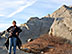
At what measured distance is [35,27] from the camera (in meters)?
31.6

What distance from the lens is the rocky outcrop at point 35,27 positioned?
30.5 metres

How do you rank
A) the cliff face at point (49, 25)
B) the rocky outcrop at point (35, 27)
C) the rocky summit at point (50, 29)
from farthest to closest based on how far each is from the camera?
the rocky outcrop at point (35, 27)
the cliff face at point (49, 25)
the rocky summit at point (50, 29)

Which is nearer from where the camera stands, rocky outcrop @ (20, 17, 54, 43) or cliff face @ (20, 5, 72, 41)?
cliff face @ (20, 5, 72, 41)

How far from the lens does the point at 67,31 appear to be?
926 inches

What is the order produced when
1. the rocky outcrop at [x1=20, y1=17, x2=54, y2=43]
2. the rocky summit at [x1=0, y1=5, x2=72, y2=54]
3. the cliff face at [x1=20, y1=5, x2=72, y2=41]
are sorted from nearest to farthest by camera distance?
the rocky summit at [x1=0, y1=5, x2=72, y2=54] → the cliff face at [x1=20, y1=5, x2=72, y2=41] → the rocky outcrop at [x1=20, y1=17, x2=54, y2=43]

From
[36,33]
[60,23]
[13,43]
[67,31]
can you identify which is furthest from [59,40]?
[13,43]

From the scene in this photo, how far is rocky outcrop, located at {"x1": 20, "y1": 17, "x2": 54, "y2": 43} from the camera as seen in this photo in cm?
3048

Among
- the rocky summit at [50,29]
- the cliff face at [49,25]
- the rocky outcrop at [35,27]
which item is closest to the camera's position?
the rocky summit at [50,29]

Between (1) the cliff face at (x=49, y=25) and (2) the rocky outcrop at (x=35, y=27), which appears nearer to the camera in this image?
(1) the cliff face at (x=49, y=25)

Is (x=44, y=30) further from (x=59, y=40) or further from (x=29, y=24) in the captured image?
(x=59, y=40)

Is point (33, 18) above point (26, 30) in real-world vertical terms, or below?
above

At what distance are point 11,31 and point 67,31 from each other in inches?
634

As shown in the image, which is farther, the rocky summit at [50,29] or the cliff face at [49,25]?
the cliff face at [49,25]

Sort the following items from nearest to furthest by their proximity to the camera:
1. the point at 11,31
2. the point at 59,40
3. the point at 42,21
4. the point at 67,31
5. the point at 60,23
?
the point at 11,31 < the point at 59,40 < the point at 67,31 < the point at 60,23 < the point at 42,21
